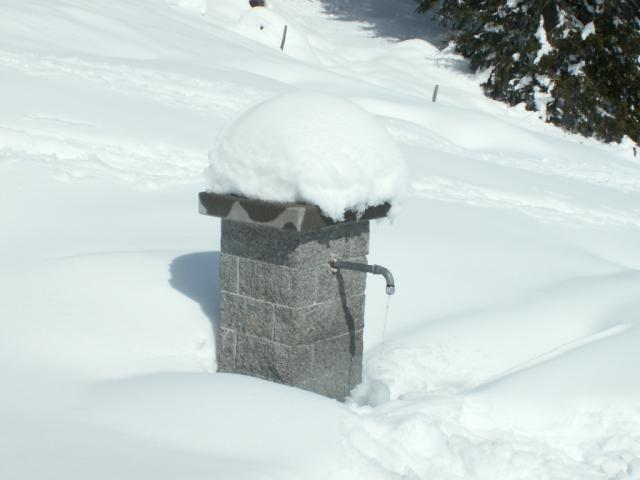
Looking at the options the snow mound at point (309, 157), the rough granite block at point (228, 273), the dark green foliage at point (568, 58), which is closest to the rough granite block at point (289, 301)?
the rough granite block at point (228, 273)

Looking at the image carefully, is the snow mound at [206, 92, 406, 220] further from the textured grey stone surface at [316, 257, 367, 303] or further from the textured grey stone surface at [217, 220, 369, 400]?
the textured grey stone surface at [316, 257, 367, 303]

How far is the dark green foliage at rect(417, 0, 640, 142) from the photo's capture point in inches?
792

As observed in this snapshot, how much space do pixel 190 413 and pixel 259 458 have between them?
16.3 inches

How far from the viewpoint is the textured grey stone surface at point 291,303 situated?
4500mm

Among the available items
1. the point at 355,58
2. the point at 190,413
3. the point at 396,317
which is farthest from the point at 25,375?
the point at 355,58

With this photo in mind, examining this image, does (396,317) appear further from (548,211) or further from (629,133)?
(629,133)

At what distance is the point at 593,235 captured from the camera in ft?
27.8

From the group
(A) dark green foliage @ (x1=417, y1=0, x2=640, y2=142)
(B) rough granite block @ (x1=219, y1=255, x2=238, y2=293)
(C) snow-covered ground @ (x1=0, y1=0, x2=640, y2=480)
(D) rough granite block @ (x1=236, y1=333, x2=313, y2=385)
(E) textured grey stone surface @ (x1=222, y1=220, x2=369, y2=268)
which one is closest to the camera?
(C) snow-covered ground @ (x1=0, y1=0, x2=640, y2=480)

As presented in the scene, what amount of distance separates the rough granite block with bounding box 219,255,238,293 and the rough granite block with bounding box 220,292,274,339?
0.03 meters

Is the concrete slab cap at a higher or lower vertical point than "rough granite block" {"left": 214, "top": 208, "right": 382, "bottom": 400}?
higher

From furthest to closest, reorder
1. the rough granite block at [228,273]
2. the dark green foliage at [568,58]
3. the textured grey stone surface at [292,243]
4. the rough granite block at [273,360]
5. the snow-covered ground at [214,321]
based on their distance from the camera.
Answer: the dark green foliage at [568,58] < the rough granite block at [228,273] < the rough granite block at [273,360] < the textured grey stone surface at [292,243] < the snow-covered ground at [214,321]

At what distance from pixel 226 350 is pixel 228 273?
39 cm

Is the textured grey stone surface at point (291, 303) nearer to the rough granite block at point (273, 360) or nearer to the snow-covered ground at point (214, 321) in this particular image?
the rough granite block at point (273, 360)

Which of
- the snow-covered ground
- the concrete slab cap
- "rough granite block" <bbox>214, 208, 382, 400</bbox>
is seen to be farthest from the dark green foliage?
the concrete slab cap
